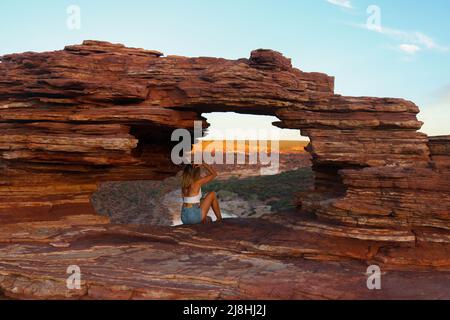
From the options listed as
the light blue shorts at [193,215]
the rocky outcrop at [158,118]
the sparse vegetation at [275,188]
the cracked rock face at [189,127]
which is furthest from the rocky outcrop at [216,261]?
the sparse vegetation at [275,188]

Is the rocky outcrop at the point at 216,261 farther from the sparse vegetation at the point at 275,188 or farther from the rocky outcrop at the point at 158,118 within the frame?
the sparse vegetation at the point at 275,188

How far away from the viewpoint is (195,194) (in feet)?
55.2

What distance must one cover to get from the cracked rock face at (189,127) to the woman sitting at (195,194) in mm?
1529

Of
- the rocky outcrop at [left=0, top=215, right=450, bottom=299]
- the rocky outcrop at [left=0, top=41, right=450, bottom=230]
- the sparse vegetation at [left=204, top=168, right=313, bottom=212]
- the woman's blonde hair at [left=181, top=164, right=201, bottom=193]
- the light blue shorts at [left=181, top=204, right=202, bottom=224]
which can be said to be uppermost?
the rocky outcrop at [left=0, top=41, right=450, bottom=230]

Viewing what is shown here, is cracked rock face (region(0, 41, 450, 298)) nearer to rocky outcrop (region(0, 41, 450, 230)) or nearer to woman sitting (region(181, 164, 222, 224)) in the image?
A: rocky outcrop (region(0, 41, 450, 230))

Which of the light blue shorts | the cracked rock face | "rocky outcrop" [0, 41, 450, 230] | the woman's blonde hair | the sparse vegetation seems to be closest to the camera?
the cracked rock face

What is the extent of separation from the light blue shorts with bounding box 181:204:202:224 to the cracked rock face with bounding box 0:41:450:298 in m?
1.48

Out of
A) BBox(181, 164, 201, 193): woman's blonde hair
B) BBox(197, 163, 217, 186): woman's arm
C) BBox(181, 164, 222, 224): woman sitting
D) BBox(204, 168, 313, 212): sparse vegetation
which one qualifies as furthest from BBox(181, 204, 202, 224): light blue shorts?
BBox(204, 168, 313, 212): sparse vegetation

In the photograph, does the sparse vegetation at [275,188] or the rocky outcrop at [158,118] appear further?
the sparse vegetation at [275,188]

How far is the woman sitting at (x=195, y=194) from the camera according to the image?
1664cm

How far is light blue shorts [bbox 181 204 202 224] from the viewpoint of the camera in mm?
17047

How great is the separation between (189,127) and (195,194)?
10.1ft

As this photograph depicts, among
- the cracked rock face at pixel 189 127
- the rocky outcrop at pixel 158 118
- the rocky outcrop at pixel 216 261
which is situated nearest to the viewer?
the rocky outcrop at pixel 216 261
